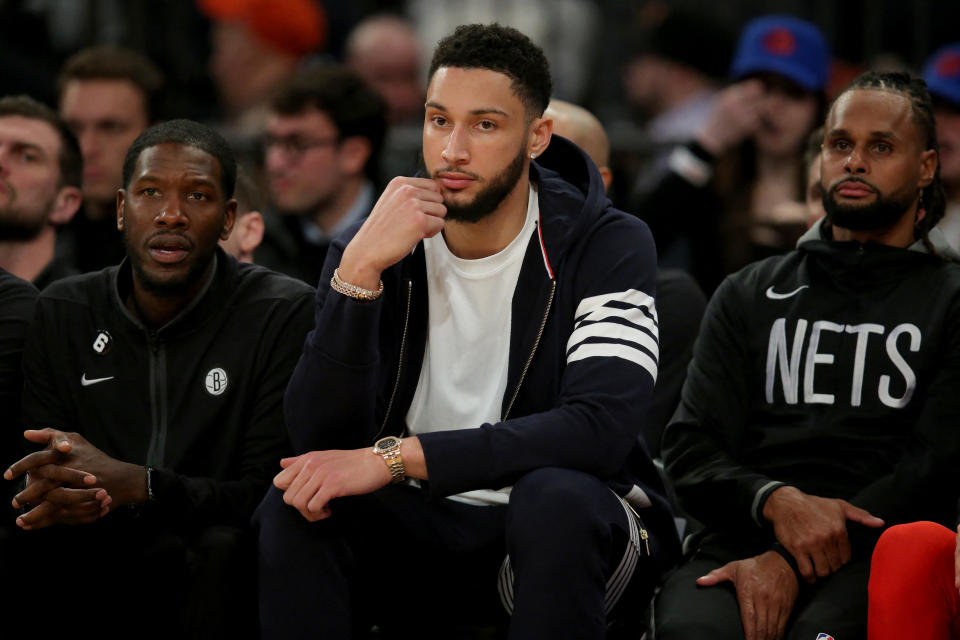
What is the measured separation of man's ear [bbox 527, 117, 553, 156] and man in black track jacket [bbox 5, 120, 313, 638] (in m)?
0.75

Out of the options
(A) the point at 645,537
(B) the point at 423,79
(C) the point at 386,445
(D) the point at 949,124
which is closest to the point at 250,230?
(C) the point at 386,445

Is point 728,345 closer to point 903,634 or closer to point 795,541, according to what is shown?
point 795,541

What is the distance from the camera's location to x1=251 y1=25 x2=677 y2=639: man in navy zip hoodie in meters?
3.17

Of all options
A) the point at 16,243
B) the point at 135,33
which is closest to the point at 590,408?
the point at 16,243

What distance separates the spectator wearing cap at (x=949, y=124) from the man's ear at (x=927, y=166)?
1620 mm

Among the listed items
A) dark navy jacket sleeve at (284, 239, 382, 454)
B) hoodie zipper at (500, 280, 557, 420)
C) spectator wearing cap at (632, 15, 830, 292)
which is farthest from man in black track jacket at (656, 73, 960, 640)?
spectator wearing cap at (632, 15, 830, 292)

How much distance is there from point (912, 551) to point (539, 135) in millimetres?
1366

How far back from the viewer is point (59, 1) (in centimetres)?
734

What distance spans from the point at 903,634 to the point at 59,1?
5.71 metres

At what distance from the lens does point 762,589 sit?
337 centimetres

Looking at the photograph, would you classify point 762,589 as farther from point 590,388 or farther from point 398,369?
Answer: point 398,369

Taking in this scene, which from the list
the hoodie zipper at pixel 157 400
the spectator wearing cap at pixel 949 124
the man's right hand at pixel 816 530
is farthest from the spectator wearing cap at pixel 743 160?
the hoodie zipper at pixel 157 400

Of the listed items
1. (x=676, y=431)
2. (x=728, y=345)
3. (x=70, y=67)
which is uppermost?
(x=70, y=67)

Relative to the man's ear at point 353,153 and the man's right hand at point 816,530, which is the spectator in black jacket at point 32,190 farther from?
the man's right hand at point 816,530
